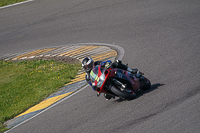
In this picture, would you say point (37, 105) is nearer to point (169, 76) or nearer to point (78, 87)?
point (78, 87)

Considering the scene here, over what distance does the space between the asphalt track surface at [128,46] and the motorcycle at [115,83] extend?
0.28 m

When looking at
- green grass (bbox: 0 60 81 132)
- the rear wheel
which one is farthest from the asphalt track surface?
green grass (bbox: 0 60 81 132)

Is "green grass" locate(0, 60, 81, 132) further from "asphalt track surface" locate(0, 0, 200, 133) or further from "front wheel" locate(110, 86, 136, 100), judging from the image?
"front wheel" locate(110, 86, 136, 100)

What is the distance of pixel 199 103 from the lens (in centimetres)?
599

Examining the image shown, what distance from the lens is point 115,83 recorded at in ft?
23.0

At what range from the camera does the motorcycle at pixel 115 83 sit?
6.89 meters

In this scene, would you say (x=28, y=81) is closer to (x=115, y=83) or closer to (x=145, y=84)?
(x=115, y=83)

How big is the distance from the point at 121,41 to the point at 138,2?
381cm

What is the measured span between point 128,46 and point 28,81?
14.5 feet

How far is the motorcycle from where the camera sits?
6.89m

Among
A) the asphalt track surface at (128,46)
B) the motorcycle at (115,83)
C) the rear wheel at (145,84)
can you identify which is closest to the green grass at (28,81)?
the asphalt track surface at (128,46)

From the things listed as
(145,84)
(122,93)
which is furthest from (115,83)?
(145,84)

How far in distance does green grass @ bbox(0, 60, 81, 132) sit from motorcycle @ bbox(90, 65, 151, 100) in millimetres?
3334

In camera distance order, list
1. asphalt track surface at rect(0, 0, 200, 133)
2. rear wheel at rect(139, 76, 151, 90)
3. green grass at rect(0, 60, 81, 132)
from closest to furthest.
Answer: asphalt track surface at rect(0, 0, 200, 133)
rear wheel at rect(139, 76, 151, 90)
green grass at rect(0, 60, 81, 132)
